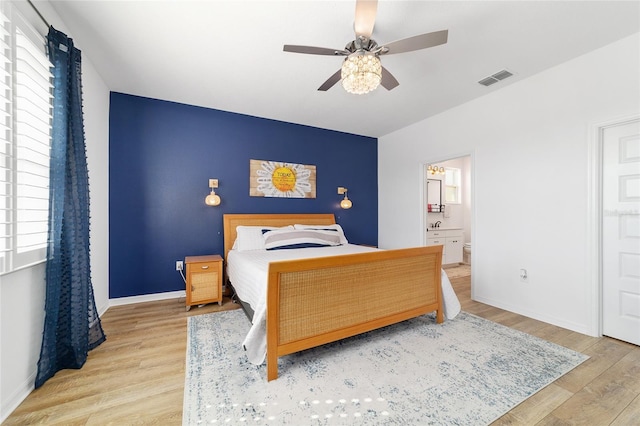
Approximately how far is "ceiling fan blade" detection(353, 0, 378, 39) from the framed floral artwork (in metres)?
2.69

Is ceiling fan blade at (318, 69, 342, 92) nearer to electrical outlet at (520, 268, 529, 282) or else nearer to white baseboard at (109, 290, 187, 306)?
electrical outlet at (520, 268, 529, 282)

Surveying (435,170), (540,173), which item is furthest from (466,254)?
(540,173)

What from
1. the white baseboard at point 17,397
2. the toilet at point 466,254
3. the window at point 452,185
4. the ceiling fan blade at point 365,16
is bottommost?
the white baseboard at point 17,397

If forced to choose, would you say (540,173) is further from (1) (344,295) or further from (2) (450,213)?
(2) (450,213)

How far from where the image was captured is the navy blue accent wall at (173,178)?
3.35 m

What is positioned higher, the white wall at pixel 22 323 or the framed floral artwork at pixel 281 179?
the framed floral artwork at pixel 281 179

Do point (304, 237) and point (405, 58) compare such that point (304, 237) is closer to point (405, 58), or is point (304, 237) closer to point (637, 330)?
point (405, 58)

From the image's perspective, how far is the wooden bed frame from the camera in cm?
184

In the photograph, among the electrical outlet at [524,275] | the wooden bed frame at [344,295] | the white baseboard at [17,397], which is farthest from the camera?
the electrical outlet at [524,275]

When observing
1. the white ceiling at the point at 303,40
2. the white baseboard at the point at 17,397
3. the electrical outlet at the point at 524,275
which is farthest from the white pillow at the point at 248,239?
the electrical outlet at the point at 524,275

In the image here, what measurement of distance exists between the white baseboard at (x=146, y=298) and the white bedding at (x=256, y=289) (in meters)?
0.80

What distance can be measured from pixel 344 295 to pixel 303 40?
2.24 meters

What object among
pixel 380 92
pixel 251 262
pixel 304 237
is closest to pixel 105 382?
pixel 251 262

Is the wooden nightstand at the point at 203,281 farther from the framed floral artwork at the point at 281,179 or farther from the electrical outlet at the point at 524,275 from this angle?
the electrical outlet at the point at 524,275
